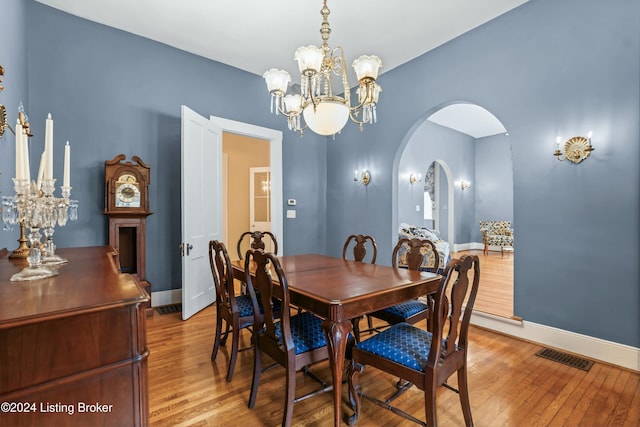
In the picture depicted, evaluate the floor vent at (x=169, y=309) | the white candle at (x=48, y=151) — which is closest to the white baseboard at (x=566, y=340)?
the floor vent at (x=169, y=309)

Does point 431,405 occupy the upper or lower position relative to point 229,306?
lower

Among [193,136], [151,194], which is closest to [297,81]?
[193,136]

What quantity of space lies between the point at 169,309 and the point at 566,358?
162 inches

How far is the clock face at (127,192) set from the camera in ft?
11.0

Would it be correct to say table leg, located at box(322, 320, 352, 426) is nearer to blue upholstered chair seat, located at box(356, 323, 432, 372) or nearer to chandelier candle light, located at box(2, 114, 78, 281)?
blue upholstered chair seat, located at box(356, 323, 432, 372)

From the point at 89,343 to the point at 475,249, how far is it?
396 inches

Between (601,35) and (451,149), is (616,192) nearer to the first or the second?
(601,35)

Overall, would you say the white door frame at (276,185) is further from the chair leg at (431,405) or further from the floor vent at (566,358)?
the chair leg at (431,405)

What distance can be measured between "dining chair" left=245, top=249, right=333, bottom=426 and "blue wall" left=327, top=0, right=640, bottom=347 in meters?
2.35

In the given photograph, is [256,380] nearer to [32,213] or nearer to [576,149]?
[32,213]

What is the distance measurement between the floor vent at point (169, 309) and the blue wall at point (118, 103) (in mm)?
240

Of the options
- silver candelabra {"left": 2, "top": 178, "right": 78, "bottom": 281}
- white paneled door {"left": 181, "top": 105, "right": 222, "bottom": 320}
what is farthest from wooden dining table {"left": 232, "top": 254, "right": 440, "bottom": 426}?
white paneled door {"left": 181, "top": 105, "right": 222, "bottom": 320}

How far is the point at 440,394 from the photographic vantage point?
2.06 meters

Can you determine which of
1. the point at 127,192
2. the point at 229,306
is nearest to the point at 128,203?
the point at 127,192
